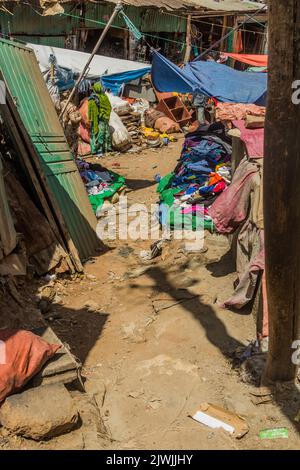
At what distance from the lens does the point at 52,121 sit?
6.65 metres

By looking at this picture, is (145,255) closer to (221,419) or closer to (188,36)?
(221,419)

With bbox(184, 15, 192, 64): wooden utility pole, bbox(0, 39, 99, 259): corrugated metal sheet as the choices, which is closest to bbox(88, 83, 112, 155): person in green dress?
bbox(0, 39, 99, 259): corrugated metal sheet

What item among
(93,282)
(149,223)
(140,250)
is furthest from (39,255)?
(149,223)

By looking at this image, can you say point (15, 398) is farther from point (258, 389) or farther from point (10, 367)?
point (258, 389)

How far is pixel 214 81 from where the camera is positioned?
33.6 feet

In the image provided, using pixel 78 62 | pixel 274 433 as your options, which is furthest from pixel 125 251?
pixel 78 62

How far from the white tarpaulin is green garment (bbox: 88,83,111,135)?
171 cm

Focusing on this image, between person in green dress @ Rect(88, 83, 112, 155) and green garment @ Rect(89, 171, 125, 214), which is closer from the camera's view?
green garment @ Rect(89, 171, 125, 214)

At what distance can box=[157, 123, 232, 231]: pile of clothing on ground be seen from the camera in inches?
291

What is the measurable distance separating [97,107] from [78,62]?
2.51 metres

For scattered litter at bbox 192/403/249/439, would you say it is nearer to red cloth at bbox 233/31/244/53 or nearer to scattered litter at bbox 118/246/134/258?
scattered litter at bbox 118/246/134/258

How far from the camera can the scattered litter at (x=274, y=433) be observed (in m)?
3.12

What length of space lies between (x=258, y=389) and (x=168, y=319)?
1.54m

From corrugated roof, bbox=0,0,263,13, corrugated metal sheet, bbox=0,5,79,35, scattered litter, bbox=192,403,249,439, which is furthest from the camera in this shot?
corrugated roof, bbox=0,0,263,13
